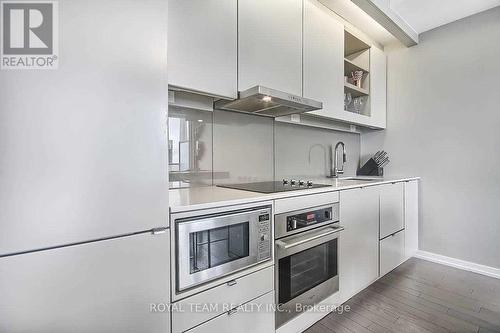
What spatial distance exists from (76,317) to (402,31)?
3.28m

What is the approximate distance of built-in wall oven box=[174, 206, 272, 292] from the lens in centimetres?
98

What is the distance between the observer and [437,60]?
2576 millimetres

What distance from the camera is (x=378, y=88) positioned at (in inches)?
111

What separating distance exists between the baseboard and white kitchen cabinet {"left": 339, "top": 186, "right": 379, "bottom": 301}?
1025mm

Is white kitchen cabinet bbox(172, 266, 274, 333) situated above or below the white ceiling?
below

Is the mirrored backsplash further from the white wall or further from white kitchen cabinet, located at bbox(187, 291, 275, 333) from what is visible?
the white wall

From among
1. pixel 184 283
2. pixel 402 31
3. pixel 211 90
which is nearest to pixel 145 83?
pixel 211 90

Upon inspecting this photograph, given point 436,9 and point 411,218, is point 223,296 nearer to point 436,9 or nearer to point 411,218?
point 411,218

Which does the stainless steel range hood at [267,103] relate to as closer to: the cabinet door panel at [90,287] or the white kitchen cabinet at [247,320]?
the cabinet door panel at [90,287]

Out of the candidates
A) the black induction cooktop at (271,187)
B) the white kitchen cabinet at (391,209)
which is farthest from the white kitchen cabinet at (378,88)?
the black induction cooktop at (271,187)

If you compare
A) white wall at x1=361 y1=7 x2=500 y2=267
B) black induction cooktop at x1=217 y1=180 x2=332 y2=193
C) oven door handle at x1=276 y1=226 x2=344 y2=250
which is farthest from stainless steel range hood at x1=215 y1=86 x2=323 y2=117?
white wall at x1=361 y1=7 x2=500 y2=267

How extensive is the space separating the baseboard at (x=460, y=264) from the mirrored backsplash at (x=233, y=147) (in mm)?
1475

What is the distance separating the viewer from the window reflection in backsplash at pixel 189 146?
1.59 m

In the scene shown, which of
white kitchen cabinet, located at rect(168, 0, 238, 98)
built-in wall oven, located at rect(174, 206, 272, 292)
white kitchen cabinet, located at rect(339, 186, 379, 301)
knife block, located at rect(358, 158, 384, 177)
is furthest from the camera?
knife block, located at rect(358, 158, 384, 177)
